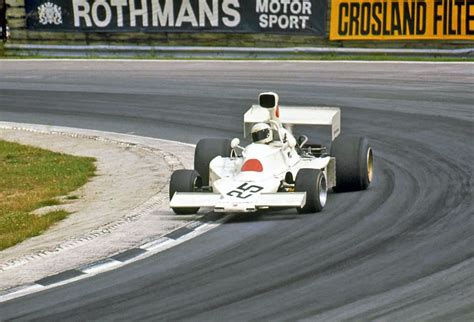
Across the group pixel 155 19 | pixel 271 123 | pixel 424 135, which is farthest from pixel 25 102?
Answer: pixel 271 123

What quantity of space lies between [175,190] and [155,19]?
1953 cm

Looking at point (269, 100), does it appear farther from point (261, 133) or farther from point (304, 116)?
point (304, 116)

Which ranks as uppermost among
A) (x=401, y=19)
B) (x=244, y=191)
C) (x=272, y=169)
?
(x=401, y=19)

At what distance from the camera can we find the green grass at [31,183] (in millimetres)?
14289

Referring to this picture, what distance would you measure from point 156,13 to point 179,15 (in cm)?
68

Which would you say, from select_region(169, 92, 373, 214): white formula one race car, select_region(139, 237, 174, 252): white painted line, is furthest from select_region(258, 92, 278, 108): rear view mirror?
select_region(139, 237, 174, 252): white painted line

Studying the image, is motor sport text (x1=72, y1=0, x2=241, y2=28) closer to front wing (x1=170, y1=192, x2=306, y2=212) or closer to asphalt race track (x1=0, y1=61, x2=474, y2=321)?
asphalt race track (x1=0, y1=61, x2=474, y2=321)

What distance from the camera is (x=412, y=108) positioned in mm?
23562

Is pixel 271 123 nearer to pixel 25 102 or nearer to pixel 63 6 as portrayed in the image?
pixel 25 102

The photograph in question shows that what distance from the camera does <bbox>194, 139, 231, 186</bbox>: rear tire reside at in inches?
609

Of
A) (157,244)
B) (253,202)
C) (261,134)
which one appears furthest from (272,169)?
(157,244)

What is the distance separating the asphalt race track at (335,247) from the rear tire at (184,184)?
2.32 ft

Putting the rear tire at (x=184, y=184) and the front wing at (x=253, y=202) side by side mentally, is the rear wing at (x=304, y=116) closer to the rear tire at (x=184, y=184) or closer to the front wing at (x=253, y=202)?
the rear tire at (x=184, y=184)

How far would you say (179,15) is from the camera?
3334 cm
